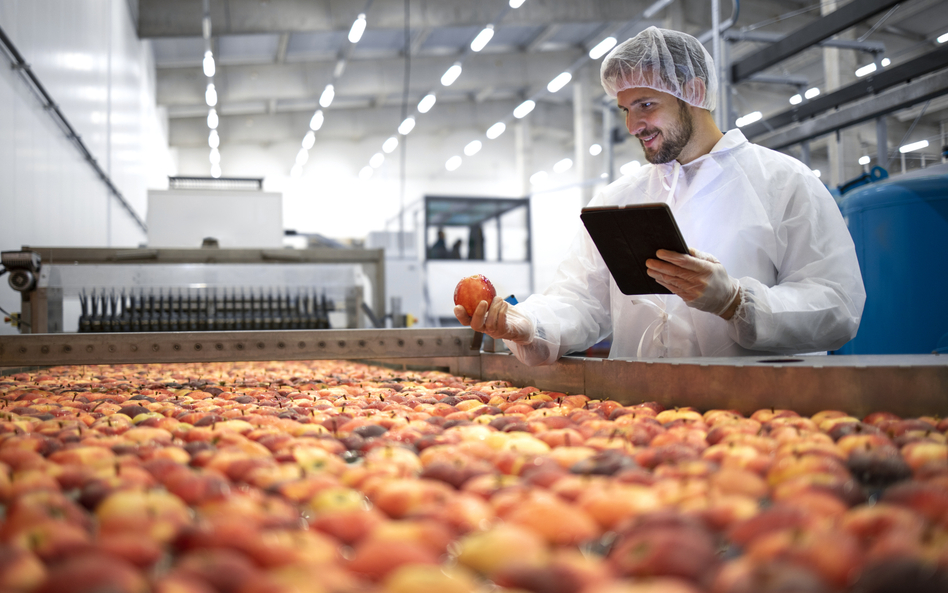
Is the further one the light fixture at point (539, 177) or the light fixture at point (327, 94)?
the light fixture at point (539, 177)

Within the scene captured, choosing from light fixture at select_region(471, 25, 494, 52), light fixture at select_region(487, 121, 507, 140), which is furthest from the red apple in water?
light fixture at select_region(487, 121, 507, 140)

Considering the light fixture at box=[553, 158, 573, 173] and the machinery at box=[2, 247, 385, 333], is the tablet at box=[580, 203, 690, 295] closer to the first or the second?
the machinery at box=[2, 247, 385, 333]

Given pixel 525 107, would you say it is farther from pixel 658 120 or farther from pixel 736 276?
pixel 736 276

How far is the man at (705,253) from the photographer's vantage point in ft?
6.70

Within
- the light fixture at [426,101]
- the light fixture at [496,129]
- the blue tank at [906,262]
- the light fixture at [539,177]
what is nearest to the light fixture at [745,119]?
the blue tank at [906,262]

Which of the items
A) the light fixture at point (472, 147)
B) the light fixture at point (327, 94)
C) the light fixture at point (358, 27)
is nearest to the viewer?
the light fixture at point (358, 27)

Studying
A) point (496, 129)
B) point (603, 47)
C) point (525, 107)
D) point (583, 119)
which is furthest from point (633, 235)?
point (496, 129)

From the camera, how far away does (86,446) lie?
1.22m

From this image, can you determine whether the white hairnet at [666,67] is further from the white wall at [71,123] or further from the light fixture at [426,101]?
the light fixture at [426,101]

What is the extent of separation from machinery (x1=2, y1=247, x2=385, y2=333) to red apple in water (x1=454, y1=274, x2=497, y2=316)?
2.69 m

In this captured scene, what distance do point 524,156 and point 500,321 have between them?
18464mm

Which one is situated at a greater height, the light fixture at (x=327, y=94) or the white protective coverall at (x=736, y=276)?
the light fixture at (x=327, y=94)

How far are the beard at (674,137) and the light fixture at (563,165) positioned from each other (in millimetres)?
19986

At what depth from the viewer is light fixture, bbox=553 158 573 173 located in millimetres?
21970
